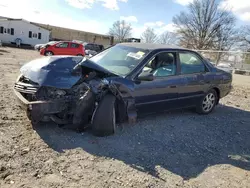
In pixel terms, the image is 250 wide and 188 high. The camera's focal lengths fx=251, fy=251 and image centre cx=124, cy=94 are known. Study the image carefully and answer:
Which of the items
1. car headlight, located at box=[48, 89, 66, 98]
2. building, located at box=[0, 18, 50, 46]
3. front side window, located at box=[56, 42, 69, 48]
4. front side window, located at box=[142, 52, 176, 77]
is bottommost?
car headlight, located at box=[48, 89, 66, 98]

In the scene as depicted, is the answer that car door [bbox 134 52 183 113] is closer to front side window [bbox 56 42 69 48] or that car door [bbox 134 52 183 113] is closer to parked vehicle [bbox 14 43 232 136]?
parked vehicle [bbox 14 43 232 136]

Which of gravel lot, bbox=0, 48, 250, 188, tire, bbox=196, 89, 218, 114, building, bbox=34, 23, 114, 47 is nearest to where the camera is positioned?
gravel lot, bbox=0, 48, 250, 188

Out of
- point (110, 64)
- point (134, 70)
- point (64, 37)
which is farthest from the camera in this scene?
point (64, 37)

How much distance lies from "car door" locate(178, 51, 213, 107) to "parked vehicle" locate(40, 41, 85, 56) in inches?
678

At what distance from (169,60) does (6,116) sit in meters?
3.28

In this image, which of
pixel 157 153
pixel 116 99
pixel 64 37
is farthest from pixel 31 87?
pixel 64 37

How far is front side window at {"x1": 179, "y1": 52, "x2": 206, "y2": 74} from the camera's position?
17.5 feet

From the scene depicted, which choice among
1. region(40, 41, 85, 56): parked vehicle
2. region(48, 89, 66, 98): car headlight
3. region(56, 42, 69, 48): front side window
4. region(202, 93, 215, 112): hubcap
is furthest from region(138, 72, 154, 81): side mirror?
region(56, 42, 69, 48): front side window

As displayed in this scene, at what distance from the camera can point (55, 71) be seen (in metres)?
4.02

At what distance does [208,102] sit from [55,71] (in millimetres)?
3788

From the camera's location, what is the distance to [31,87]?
3916 mm

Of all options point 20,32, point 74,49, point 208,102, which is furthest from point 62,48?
point 20,32

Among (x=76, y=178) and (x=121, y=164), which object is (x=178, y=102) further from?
(x=76, y=178)

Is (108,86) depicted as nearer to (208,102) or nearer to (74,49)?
(208,102)
